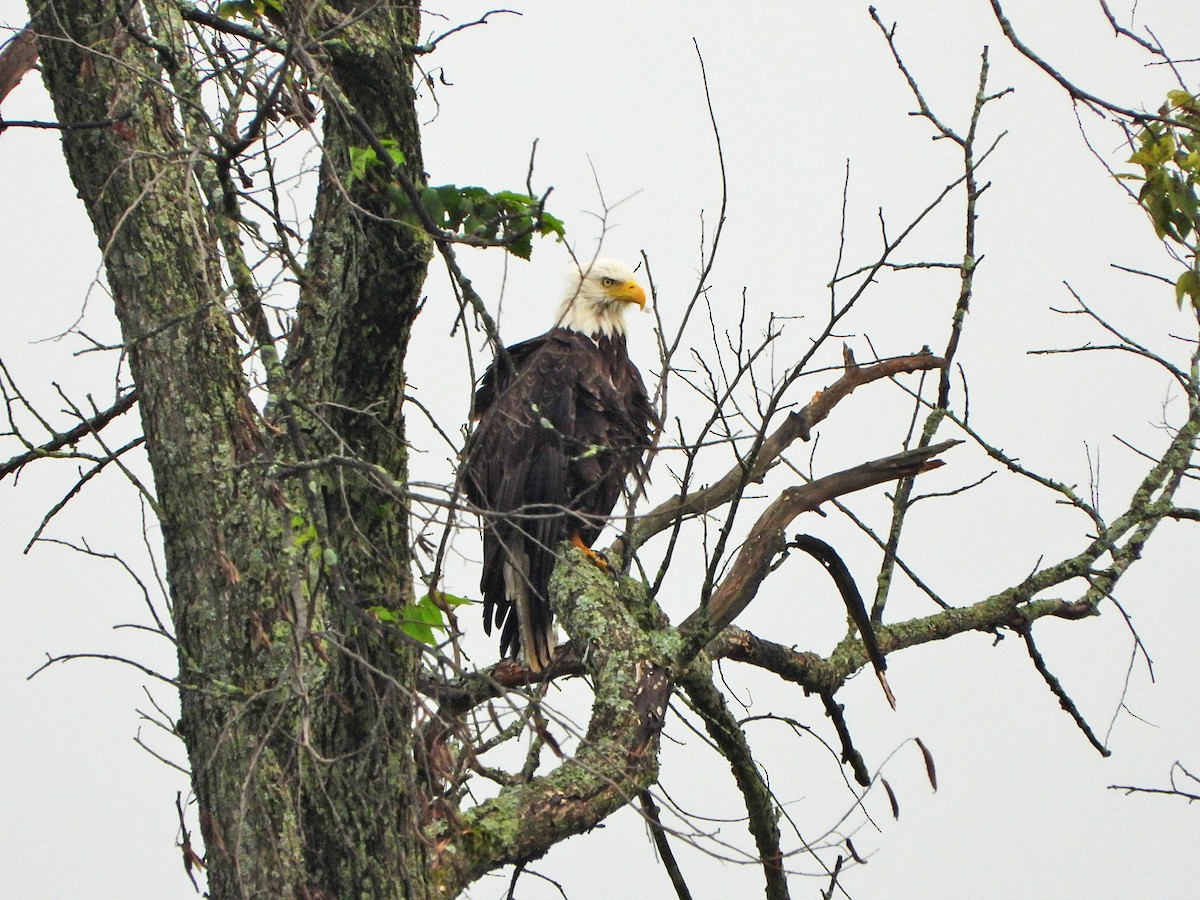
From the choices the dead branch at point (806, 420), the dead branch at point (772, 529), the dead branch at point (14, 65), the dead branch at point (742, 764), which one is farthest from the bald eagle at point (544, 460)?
the dead branch at point (14, 65)

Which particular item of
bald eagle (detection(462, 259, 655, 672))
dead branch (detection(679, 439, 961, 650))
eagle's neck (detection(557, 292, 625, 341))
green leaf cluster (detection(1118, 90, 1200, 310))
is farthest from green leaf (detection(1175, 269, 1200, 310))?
eagle's neck (detection(557, 292, 625, 341))

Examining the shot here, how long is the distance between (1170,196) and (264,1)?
92.6 inches

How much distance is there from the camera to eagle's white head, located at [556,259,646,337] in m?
5.13

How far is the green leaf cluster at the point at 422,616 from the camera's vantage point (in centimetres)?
199

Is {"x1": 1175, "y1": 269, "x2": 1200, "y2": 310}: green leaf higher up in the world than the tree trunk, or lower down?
higher up

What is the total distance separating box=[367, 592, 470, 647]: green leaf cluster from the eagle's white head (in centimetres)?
307

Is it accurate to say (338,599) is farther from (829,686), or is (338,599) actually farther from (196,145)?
(829,686)

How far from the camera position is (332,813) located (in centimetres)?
224

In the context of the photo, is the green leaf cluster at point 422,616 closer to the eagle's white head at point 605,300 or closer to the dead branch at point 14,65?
the dead branch at point 14,65

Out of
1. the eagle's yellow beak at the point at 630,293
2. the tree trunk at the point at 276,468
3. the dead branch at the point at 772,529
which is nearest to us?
the tree trunk at the point at 276,468

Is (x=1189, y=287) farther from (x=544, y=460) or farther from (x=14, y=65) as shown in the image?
(x=14, y=65)

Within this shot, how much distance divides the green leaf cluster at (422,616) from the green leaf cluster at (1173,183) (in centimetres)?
227

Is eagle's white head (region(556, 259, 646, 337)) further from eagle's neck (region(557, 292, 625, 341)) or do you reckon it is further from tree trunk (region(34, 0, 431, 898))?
tree trunk (region(34, 0, 431, 898))

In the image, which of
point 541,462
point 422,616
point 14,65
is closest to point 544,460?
point 541,462
